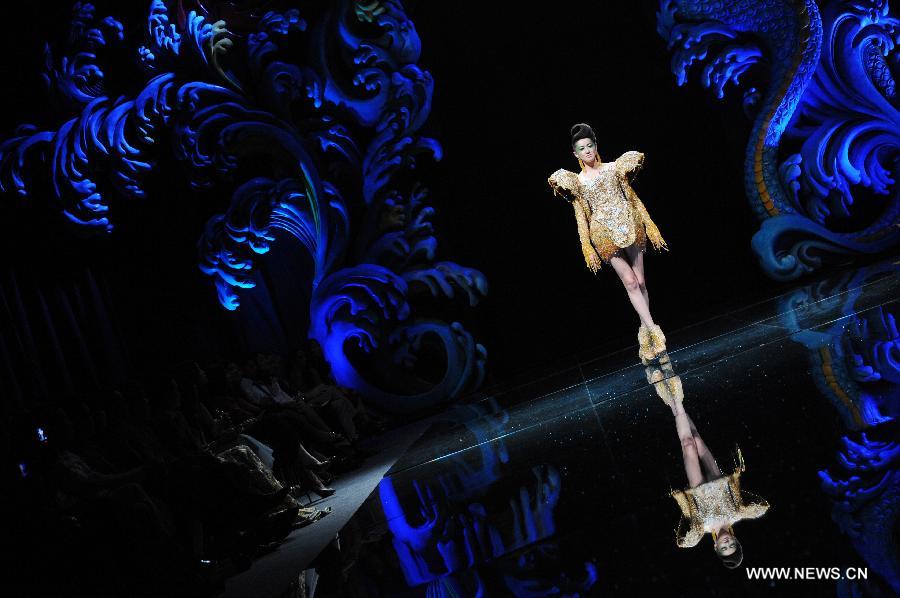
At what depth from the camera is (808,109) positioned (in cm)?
721

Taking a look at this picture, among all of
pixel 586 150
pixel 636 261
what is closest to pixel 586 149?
pixel 586 150

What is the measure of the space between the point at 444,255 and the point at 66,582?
5159mm

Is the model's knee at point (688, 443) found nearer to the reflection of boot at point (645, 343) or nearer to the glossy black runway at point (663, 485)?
the glossy black runway at point (663, 485)

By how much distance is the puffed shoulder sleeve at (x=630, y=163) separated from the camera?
5.82m

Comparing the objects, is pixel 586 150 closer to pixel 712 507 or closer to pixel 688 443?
pixel 688 443

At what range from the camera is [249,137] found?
8.10 m

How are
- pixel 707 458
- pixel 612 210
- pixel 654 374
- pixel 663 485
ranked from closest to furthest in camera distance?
1. pixel 663 485
2. pixel 707 458
3. pixel 654 374
4. pixel 612 210

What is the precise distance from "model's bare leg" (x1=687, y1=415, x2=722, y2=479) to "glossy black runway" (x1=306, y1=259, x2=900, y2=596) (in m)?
0.03

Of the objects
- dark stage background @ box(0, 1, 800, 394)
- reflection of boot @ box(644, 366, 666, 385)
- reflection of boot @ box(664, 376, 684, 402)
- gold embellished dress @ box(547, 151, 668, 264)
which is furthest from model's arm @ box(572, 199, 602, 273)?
reflection of boot @ box(664, 376, 684, 402)

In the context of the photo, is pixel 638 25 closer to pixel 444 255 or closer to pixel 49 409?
pixel 444 255

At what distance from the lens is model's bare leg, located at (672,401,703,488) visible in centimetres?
216

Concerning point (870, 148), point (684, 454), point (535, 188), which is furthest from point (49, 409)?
point (870, 148)

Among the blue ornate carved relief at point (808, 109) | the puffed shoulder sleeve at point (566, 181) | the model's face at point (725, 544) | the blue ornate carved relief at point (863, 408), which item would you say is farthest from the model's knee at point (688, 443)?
the blue ornate carved relief at point (808, 109)

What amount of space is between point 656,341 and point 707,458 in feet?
10.7
